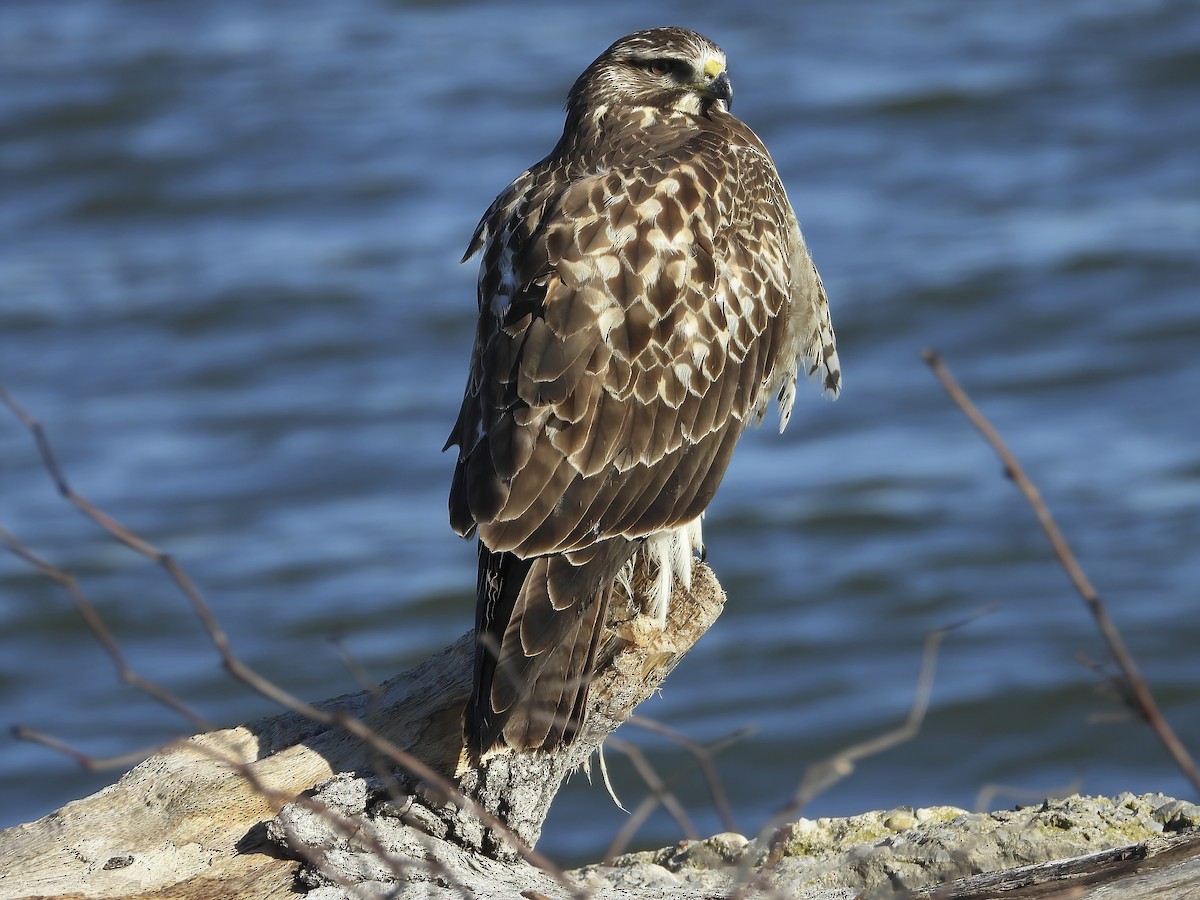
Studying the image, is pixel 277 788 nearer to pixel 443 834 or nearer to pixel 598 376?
pixel 443 834

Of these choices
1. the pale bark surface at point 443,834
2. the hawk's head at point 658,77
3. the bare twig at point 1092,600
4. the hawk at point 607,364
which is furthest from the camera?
the hawk's head at point 658,77

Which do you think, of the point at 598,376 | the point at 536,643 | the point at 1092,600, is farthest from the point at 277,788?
the point at 1092,600

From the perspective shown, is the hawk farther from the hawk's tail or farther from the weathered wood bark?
the weathered wood bark

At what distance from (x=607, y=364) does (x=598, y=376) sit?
0.14 ft

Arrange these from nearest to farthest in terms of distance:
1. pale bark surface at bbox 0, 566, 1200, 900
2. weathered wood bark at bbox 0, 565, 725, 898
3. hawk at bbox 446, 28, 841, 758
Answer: pale bark surface at bbox 0, 566, 1200, 900
weathered wood bark at bbox 0, 565, 725, 898
hawk at bbox 446, 28, 841, 758

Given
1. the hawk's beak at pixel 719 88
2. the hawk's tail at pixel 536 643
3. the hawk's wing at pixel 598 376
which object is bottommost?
the hawk's tail at pixel 536 643

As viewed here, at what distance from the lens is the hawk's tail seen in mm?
4059

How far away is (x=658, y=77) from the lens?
5.51 meters

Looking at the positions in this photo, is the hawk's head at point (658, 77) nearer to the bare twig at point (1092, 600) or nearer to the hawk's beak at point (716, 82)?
the hawk's beak at point (716, 82)

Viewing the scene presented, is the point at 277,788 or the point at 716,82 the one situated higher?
the point at 716,82

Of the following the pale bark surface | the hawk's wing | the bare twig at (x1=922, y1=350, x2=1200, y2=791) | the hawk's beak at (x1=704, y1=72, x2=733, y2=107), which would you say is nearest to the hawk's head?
the hawk's beak at (x1=704, y1=72, x2=733, y2=107)

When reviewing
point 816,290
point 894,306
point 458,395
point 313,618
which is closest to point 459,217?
point 458,395

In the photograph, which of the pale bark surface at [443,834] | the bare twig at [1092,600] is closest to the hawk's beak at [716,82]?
the pale bark surface at [443,834]

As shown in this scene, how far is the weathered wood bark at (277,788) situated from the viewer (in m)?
3.99
